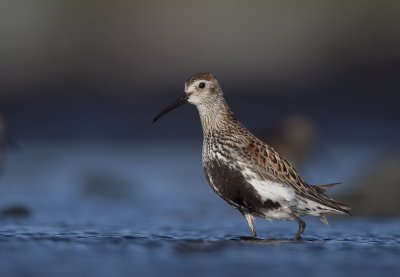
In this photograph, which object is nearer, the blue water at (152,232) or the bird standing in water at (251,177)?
the blue water at (152,232)

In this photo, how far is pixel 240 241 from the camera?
9047 millimetres

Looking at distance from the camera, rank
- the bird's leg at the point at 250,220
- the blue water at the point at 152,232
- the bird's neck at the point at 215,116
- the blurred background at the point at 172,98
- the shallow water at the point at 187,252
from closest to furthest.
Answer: the shallow water at the point at 187,252, the blue water at the point at 152,232, the bird's leg at the point at 250,220, the bird's neck at the point at 215,116, the blurred background at the point at 172,98

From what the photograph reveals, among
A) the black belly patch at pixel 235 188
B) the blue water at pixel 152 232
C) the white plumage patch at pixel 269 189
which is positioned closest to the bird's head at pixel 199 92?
the black belly patch at pixel 235 188

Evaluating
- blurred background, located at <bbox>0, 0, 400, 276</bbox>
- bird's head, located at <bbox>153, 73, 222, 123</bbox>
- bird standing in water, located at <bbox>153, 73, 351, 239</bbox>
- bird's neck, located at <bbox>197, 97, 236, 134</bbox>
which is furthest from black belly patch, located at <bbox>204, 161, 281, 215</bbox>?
blurred background, located at <bbox>0, 0, 400, 276</bbox>

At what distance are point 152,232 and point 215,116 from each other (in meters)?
1.30

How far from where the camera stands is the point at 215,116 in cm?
950

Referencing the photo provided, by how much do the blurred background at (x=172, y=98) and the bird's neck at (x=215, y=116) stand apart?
148 centimetres

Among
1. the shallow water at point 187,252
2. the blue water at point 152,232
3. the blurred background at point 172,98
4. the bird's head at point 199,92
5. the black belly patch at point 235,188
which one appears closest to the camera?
the shallow water at point 187,252

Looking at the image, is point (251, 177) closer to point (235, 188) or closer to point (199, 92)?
point (235, 188)

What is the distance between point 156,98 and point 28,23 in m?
9.21

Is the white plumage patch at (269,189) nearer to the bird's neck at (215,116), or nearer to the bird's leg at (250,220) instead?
the bird's leg at (250,220)

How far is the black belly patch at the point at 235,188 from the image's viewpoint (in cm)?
901

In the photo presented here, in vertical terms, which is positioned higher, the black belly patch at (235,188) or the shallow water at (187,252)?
the black belly patch at (235,188)

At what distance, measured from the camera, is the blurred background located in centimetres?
1315
